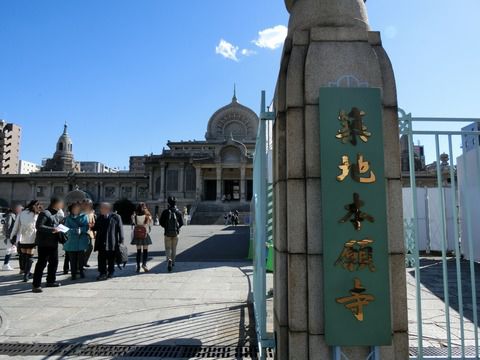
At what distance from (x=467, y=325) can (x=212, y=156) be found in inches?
1683

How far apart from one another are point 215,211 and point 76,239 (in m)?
34.6

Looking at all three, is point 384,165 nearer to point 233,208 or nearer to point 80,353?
point 80,353

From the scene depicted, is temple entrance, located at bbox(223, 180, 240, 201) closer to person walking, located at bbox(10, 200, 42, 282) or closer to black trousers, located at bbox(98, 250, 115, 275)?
black trousers, located at bbox(98, 250, 115, 275)

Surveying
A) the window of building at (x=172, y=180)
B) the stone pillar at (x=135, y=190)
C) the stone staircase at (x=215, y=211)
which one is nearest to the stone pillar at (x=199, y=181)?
the stone staircase at (x=215, y=211)

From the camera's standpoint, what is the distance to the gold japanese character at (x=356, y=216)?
2.78 metres

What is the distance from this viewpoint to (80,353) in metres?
3.73

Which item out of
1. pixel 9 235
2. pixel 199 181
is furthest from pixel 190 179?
pixel 9 235

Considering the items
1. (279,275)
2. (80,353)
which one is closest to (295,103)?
(279,275)

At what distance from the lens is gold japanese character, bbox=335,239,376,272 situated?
9.05 ft

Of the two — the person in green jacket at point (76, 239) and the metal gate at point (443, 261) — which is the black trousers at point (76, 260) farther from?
the metal gate at point (443, 261)

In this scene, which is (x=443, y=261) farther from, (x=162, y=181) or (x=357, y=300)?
(x=162, y=181)

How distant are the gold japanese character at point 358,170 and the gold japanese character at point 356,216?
180mm

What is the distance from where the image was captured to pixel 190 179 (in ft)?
161

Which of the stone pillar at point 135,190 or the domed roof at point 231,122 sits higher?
the domed roof at point 231,122
